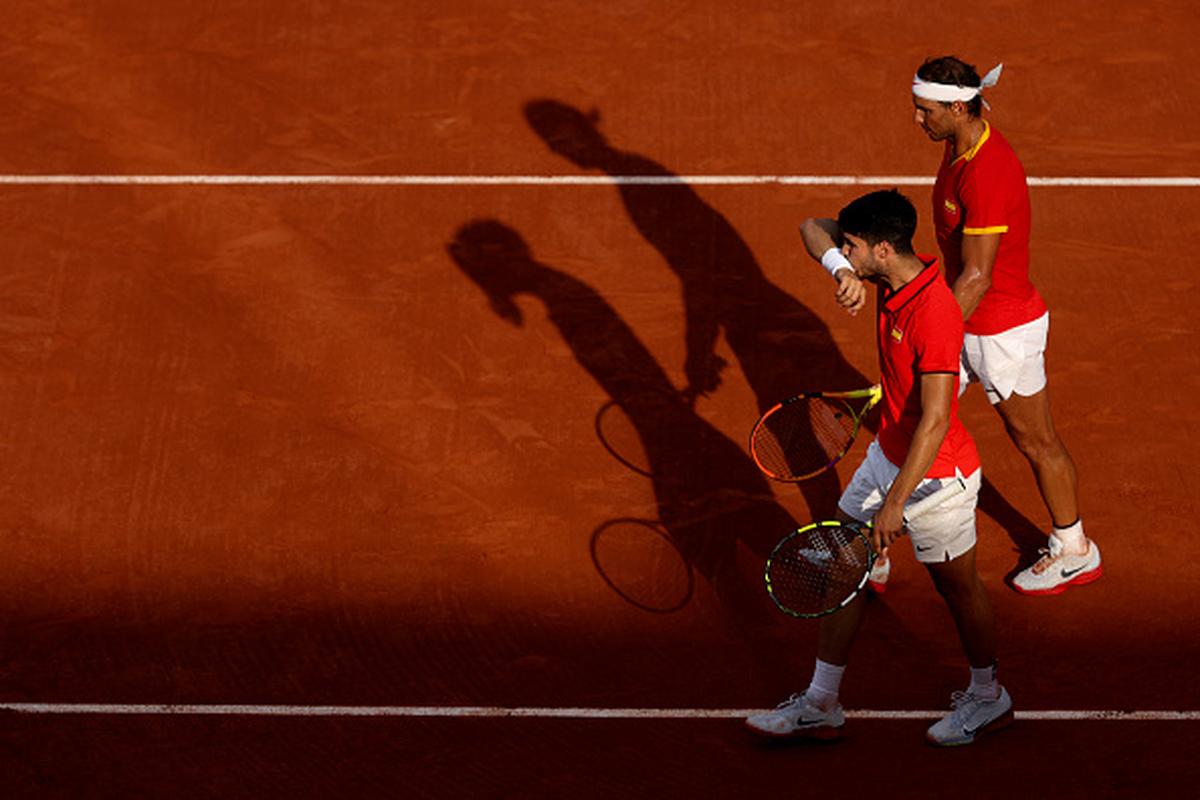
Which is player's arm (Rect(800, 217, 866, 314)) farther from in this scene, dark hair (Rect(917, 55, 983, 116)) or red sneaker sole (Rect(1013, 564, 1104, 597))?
red sneaker sole (Rect(1013, 564, 1104, 597))

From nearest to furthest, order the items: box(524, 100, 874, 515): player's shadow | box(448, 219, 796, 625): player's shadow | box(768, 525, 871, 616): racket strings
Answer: box(768, 525, 871, 616): racket strings, box(448, 219, 796, 625): player's shadow, box(524, 100, 874, 515): player's shadow

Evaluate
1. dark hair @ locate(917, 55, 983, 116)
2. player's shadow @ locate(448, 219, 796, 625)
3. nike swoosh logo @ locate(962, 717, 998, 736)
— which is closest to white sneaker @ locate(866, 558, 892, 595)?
player's shadow @ locate(448, 219, 796, 625)

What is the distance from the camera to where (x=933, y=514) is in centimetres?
690

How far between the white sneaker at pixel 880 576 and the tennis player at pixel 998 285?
614 mm

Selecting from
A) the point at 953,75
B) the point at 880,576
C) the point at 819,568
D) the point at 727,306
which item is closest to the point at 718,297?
the point at 727,306

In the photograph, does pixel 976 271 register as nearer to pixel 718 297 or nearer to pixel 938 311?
pixel 938 311

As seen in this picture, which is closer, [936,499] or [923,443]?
[923,443]

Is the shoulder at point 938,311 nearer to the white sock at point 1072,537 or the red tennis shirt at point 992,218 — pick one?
the red tennis shirt at point 992,218

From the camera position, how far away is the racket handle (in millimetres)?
6883

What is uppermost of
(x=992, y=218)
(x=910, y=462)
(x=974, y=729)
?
(x=992, y=218)

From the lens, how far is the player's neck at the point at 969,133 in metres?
7.48

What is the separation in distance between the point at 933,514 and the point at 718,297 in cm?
324

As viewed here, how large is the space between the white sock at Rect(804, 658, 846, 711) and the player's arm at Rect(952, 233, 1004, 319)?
1599mm

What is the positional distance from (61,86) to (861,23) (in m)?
5.35
